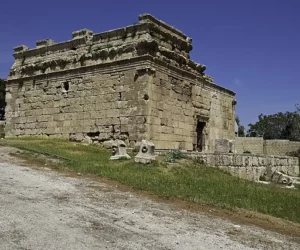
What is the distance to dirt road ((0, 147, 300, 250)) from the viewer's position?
5.40 m

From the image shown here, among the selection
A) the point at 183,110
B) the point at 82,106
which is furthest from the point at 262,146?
the point at 82,106

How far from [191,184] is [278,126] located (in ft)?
178

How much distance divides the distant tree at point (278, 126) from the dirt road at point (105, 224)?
5121 cm

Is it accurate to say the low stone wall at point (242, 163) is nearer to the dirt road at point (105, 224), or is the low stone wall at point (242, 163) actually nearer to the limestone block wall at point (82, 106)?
the limestone block wall at point (82, 106)

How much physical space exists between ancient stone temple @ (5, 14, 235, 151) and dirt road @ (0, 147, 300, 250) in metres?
8.60

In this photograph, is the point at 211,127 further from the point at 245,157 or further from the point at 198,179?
the point at 198,179

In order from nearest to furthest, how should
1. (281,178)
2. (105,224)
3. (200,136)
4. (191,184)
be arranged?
(105,224), (191,184), (281,178), (200,136)

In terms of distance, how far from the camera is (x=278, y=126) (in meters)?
61.1

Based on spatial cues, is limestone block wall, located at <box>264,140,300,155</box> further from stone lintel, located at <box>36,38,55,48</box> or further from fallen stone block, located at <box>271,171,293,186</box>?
stone lintel, located at <box>36,38,55,48</box>

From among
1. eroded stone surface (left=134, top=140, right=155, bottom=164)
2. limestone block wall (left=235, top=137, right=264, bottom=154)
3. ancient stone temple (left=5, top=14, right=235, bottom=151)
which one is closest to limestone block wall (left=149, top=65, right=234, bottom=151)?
ancient stone temple (left=5, top=14, right=235, bottom=151)

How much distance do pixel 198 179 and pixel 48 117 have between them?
11.8m

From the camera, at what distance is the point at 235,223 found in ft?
23.6

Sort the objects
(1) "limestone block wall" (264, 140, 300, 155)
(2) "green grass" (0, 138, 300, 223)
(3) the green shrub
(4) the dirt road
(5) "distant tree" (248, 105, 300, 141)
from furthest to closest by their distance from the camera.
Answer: (5) "distant tree" (248, 105, 300, 141) → (1) "limestone block wall" (264, 140, 300, 155) → (3) the green shrub → (2) "green grass" (0, 138, 300, 223) → (4) the dirt road

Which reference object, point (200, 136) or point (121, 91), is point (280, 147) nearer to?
point (200, 136)
